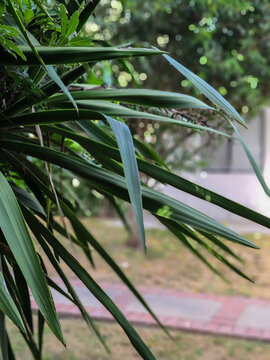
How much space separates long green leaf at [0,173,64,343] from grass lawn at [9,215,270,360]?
586 millimetres

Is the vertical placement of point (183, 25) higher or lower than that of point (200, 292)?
higher

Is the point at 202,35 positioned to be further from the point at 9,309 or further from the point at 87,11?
the point at 9,309

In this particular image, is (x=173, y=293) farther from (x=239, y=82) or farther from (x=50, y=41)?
(x=50, y=41)

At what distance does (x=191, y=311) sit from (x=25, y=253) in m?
5.53

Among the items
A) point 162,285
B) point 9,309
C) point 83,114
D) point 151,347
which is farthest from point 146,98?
point 162,285

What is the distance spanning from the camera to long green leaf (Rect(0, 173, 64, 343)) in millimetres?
1350

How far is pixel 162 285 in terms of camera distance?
321 inches

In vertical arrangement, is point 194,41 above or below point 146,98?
above

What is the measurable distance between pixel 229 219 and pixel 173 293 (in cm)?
620

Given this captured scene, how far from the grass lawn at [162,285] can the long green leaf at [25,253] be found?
59cm

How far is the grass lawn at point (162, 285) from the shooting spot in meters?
5.35

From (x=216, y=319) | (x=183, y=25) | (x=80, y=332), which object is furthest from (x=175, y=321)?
(x=183, y=25)

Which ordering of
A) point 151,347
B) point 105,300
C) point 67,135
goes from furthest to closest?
point 151,347
point 67,135
point 105,300

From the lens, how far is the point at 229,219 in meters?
13.6
